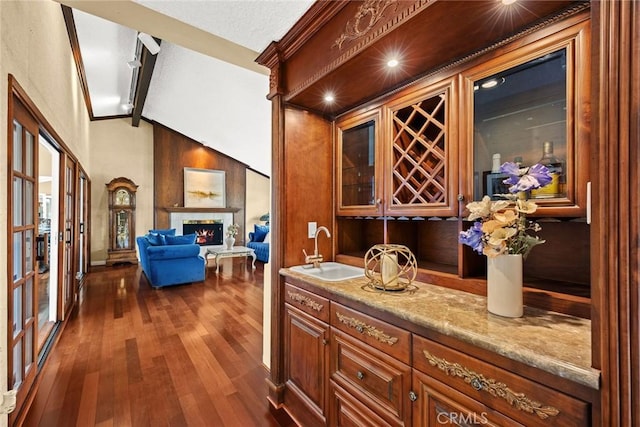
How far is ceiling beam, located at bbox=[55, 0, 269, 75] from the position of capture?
5.57 feet

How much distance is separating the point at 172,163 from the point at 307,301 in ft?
24.8

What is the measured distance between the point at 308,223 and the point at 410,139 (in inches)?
35.3

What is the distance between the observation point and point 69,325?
10.6 feet

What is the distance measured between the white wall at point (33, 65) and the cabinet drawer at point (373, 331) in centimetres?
181

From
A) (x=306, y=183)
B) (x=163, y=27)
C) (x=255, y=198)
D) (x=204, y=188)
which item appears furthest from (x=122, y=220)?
(x=306, y=183)

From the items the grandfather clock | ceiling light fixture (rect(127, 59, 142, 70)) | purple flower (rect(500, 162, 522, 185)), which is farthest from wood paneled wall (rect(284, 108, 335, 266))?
the grandfather clock

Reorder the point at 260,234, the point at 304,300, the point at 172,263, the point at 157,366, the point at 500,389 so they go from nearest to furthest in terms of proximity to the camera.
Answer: the point at 500,389 < the point at 304,300 < the point at 157,366 < the point at 172,263 < the point at 260,234

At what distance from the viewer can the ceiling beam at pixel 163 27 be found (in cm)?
170

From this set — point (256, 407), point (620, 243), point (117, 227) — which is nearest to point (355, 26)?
point (620, 243)

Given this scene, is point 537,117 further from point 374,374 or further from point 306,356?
point 306,356

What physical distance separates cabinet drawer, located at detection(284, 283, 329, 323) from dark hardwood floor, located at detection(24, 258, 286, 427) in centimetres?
77
